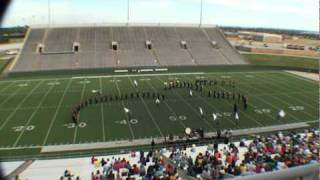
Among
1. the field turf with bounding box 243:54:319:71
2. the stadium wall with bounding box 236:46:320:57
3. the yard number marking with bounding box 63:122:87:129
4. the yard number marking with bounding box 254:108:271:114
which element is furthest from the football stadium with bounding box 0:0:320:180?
Answer: the stadium wall with bounding box 236:46:320:57

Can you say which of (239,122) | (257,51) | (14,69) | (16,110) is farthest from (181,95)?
(257,51)

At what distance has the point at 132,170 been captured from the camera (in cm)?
1264

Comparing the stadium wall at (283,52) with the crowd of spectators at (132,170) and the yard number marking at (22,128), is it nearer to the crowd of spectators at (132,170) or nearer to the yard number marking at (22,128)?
the yard number marking at (22,128)

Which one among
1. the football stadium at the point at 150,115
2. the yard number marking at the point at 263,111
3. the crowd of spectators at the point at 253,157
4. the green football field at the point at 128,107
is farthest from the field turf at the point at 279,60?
the crowd of spectators at the point at 253,157

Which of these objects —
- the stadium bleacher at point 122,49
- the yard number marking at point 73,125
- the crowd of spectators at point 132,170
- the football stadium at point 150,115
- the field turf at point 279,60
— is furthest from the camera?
the field turf at point 279,60

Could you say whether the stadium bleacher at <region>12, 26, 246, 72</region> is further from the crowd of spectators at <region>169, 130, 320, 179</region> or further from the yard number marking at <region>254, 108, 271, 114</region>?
the crowd of spectators at <region>169, 130, 320, 179</region>

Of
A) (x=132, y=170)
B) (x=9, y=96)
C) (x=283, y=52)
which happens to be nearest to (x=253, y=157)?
(x=132, y=170)

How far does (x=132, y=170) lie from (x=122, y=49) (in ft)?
128

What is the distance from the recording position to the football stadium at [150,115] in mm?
12992

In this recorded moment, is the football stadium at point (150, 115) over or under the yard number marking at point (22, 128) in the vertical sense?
over

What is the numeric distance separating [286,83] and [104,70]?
19.1 metres

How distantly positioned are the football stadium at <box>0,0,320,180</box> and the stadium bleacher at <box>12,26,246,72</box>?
25 cm

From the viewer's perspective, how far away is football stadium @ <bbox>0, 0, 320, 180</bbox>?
13.0 meters

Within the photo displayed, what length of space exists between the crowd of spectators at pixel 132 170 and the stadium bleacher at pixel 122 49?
30824 mm
